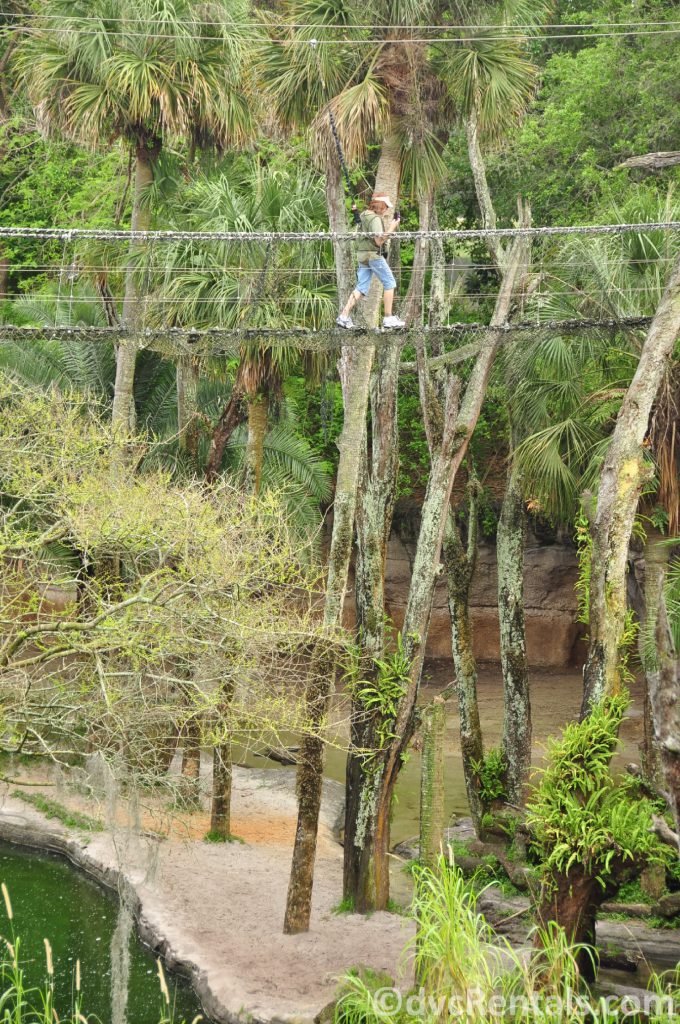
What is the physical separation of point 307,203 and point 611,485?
726cm

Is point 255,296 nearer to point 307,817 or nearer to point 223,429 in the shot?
point 223,429

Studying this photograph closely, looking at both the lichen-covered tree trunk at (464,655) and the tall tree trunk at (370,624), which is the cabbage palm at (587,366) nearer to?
the lichen-covered tree trunk at (464,655)

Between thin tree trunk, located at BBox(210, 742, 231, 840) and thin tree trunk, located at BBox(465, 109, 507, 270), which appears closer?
thin tree trunk, located at BBox(210, 742, 231, 840)

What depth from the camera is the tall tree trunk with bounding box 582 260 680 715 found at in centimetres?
1163

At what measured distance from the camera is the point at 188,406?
17656 mm

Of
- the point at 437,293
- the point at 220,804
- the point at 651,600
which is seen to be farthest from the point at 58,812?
the point at 437,293

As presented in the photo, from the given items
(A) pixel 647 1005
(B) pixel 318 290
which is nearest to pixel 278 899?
(A) pixel 647 1005

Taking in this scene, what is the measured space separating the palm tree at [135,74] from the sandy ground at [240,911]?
17.9 ft

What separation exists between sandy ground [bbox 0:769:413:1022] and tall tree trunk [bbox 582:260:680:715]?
10.9 ft

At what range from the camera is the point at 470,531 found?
17578 millimetres

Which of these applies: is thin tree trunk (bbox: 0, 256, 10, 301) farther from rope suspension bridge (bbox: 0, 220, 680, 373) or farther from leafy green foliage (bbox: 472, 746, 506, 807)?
leafy green foliage (bbox: 472, 746, 506, 807)

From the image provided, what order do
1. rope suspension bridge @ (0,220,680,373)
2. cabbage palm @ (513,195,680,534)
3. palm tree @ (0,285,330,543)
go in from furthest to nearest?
palm tree @ (0,285,330,543) < cabbage palm @ (513,195,680,534) < rope suspension bridge @ (0,220,680,373)

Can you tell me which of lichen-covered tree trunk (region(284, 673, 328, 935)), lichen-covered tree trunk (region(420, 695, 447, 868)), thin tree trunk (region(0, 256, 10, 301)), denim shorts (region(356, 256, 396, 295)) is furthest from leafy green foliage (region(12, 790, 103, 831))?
thin tree trunk (region(0, 256, 10, 301))

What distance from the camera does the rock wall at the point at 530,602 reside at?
24969mm
